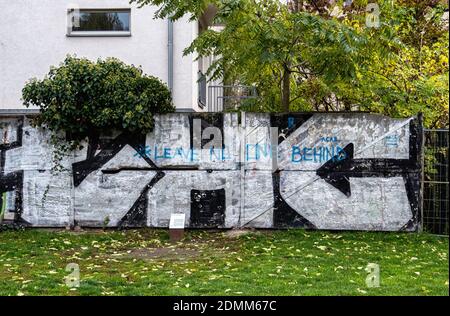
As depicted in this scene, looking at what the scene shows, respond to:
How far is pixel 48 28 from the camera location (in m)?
14.6

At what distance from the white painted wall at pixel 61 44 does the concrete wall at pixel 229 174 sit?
4.10 meters

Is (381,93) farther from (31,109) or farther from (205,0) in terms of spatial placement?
(31,109)

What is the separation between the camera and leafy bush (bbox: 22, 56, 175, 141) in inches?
388

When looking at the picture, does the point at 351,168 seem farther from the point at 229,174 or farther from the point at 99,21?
the point at 99,21

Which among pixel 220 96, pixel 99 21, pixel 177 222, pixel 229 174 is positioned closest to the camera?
pixel 177 222

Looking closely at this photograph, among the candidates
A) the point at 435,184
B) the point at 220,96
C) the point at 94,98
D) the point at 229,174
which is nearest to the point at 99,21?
the point at 220,96

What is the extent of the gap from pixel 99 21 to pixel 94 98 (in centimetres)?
540

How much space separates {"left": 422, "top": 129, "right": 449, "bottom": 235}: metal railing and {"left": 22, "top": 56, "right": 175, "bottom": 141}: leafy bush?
4882 millimetres

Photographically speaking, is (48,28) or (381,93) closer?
(381,93)

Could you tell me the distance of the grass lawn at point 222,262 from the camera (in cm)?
627

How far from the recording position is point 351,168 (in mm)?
10125

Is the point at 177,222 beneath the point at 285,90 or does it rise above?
beneath

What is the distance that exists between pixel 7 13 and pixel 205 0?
292 inches

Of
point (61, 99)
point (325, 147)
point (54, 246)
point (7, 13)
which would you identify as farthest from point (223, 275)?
point (7, 13)
